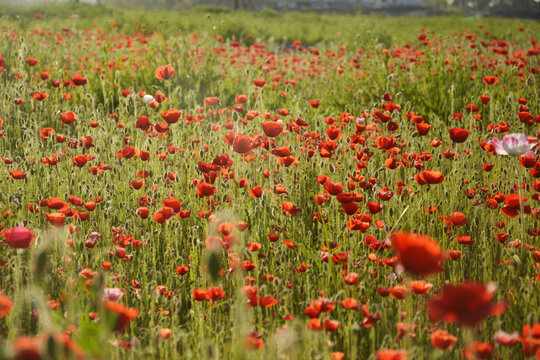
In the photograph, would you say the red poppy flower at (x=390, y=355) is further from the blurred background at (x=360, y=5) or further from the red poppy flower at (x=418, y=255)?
the blurred background at (x=360, y=5)

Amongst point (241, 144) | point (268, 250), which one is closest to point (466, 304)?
point (268, 250)

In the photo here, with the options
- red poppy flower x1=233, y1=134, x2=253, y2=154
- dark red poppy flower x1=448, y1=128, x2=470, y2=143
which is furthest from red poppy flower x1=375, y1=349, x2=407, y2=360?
dark red poppy flower x1=448, y1=128, x2=470, y2=143

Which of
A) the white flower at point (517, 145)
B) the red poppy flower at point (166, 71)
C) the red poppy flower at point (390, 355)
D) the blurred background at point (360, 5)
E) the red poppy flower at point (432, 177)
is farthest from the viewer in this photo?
the blurred background at point (360, 5)

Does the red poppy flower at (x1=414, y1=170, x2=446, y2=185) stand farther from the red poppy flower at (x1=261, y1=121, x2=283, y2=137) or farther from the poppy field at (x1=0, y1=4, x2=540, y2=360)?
the red poppy flower at (x1=261, y1=121, x2=283, y2=137)

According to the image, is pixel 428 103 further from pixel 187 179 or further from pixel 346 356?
pixel 346 356

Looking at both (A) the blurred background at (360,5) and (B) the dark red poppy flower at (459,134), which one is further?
(A) the blurred background at (360,5)

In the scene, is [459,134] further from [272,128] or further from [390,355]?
[390,355]

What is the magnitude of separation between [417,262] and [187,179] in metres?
2.03

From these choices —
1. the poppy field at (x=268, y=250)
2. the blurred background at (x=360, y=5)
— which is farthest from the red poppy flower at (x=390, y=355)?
the blurred background at (x=360, y=5)

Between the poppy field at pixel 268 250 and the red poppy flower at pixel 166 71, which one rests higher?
the red poppy flower at pixel 166 71

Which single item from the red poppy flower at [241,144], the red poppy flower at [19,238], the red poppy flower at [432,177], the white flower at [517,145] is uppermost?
the white flower at [517,145]

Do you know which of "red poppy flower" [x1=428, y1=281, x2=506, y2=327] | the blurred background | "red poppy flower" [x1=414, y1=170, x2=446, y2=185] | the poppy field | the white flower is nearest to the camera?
"red poppy flower" [x1=428, y1=281, x2=506, y2=327]

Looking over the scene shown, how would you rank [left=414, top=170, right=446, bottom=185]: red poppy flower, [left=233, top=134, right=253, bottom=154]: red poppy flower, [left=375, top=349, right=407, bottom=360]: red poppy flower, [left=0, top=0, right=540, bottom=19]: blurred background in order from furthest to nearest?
[left=0, top=0, right=540, bottom=19]: blurred background, [left=233, top=134, right=253, bottom=154]: red poppy flower, [left=414, top=170, right=446, bottom=185]: red poppy flower, [left=375, top=349, right=407, bottom=360]: red poppy flower

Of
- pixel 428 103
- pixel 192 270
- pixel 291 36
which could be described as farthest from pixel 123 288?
pixel 291 36
